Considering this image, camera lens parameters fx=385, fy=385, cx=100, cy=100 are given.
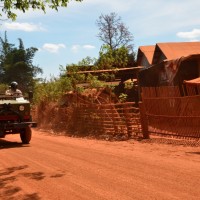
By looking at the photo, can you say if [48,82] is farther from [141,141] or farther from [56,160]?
[56,160]

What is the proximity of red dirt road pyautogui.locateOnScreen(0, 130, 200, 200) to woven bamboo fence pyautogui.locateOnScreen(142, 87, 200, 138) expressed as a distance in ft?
2.79

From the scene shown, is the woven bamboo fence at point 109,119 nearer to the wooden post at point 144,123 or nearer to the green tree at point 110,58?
the wooden post at point 144,123

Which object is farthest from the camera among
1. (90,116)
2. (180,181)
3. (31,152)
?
(90,116)

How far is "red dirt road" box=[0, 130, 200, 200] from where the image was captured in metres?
6.28

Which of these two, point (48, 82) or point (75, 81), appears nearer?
point (75, 81)

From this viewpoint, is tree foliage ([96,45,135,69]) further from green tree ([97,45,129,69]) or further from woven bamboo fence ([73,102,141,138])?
woven bamboo fence ([73,102,141,138])

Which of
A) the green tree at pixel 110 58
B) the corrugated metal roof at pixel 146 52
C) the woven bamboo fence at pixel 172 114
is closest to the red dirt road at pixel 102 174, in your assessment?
the woven bamboo fence at pixel 172 114

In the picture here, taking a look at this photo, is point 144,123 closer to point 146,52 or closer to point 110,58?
point 110,58

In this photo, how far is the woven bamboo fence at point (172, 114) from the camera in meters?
11.9

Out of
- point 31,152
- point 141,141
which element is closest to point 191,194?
point 31,152

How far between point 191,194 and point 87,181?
79.6 inches

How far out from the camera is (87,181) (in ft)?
23.5

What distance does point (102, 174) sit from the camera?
25.4 ft

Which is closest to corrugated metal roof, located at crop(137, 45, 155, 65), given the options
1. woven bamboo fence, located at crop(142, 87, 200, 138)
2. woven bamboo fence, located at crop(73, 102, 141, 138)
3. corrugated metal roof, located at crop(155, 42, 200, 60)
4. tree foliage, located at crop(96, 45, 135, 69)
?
corrugated metal roof, located at crop(155, 42, 200, 60)
